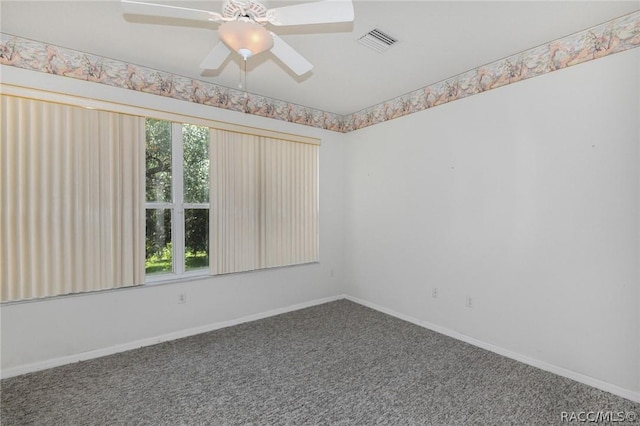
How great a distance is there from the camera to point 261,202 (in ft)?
12.4

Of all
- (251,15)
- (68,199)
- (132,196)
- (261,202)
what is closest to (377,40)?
(251,15)

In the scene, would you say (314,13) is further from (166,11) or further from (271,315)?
(271,315)

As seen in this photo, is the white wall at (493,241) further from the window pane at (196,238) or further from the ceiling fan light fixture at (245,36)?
the ceiling fan light fixture at (245,36)

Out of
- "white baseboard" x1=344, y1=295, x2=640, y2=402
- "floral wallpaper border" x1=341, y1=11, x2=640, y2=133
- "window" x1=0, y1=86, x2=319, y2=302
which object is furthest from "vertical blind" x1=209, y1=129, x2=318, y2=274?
"white baseboard" x1=344, y1=295, x2=640, y2=402

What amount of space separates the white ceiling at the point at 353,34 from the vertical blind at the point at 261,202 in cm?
85

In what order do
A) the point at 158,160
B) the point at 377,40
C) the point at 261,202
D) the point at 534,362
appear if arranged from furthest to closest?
the point at 261,202, the point at 158,160, the point at 534,362, the point at 377,40

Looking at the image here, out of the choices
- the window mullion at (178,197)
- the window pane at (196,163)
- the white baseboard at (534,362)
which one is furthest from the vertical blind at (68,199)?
the white baseboard at (534,362)

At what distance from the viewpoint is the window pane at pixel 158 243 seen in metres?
3.14

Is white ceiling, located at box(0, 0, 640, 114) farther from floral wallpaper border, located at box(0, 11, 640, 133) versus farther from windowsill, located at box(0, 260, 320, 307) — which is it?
windowsill, located at box(0, 260, 320, 307)

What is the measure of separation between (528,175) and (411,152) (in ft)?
4.29

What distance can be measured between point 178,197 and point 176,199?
0.10ft

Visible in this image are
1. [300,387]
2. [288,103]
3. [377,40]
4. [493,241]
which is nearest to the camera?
[300,387]

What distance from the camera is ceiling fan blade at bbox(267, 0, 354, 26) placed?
1.54 m

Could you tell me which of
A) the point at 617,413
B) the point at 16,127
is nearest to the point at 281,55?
the point at 16,127
